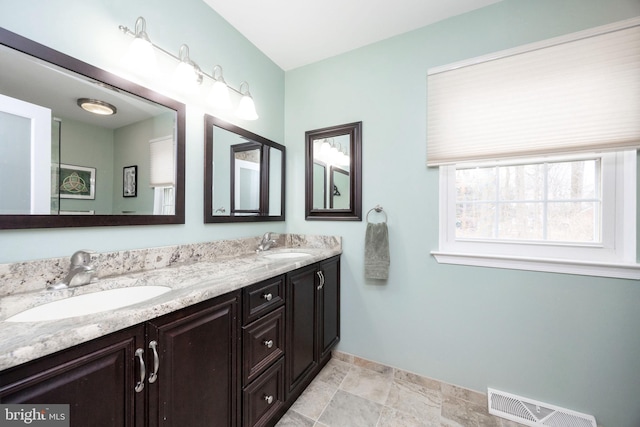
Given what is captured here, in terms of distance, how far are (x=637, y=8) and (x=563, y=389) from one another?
6.95 ft

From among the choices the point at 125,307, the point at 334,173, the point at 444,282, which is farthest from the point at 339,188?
the point at 125,307

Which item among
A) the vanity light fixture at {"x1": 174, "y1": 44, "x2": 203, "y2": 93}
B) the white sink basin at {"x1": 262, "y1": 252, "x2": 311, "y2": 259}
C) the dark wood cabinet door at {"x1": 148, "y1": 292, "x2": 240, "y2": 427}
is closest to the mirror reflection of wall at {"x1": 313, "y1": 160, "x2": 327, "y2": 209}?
the white sink basin at {"x1": 262, "y1": 252, "x2": 311, "y2": 259}

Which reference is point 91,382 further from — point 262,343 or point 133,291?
point 262,343

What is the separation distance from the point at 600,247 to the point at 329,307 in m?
1.68

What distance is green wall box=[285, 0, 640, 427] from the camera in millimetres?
1339

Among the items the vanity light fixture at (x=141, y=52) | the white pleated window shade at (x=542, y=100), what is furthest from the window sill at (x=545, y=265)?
the vanity light fixture at (x=141, y=52)

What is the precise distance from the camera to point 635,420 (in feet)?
4.24

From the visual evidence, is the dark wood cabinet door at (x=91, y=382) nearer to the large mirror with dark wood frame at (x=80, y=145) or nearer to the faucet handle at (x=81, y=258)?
the faucet handle at (x=81, y=258)

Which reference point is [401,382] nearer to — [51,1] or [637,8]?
[637,8]

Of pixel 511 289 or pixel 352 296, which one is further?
pixel 352 296

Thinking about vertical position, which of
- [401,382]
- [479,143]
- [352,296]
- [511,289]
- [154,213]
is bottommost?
[401,382]

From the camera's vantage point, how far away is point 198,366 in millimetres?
928

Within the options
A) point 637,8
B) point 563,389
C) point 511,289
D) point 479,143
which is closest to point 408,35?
point 479,143

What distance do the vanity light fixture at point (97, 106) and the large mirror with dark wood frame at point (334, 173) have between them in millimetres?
1343
